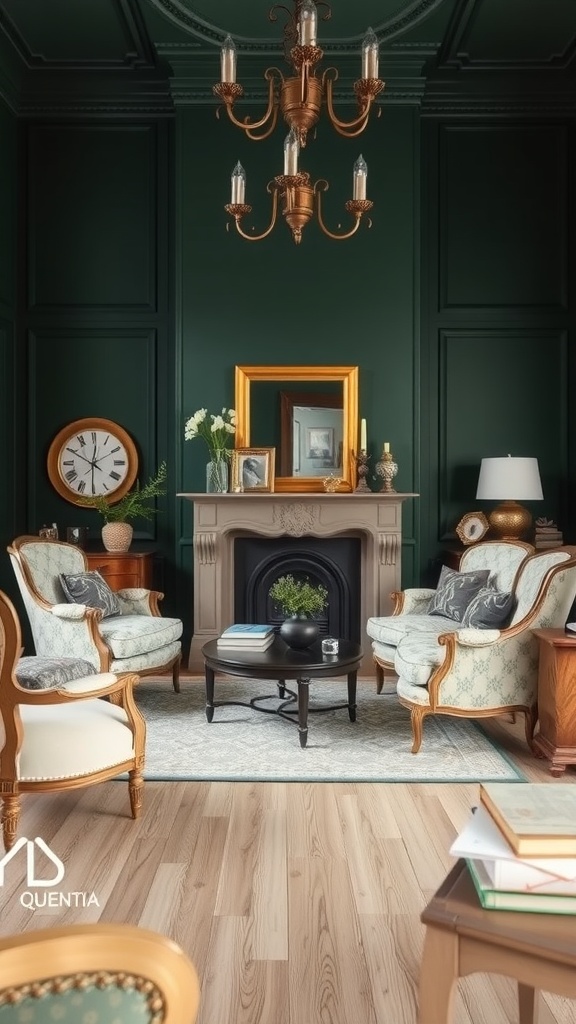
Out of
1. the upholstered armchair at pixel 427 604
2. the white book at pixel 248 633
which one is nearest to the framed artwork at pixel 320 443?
the upholstered armchair at pixel 427 604

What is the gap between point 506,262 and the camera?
6.02 metres

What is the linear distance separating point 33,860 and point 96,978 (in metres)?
1.70

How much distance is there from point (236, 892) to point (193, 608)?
3521mm

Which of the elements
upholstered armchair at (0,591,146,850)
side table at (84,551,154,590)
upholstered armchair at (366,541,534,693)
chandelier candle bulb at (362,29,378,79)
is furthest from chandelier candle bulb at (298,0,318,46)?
side table at (84,551,154,590)

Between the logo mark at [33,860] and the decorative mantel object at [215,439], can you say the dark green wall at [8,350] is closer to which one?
the decorative mantel object at [215,439]

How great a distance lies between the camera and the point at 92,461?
604 cm

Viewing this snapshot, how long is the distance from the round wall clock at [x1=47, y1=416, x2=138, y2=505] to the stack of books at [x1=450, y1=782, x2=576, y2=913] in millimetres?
5020

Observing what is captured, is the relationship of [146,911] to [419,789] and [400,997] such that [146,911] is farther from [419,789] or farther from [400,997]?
[419,789]

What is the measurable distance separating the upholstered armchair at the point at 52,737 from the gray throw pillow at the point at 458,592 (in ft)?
7.36

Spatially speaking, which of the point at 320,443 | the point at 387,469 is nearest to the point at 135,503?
the point at 320,443

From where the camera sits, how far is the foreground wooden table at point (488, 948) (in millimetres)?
1151

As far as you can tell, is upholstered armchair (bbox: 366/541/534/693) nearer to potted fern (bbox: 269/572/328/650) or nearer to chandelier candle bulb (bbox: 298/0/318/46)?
potted fern (bbox: 269/572/328/650)

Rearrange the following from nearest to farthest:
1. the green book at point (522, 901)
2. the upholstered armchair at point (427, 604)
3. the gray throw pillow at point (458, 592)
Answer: the green book at point (522, 901)
the upholstered armchair at point (427, 604)
the gray throw pillow at point (458, 592)

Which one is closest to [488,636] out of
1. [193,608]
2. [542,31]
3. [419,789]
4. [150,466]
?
[419,789]
